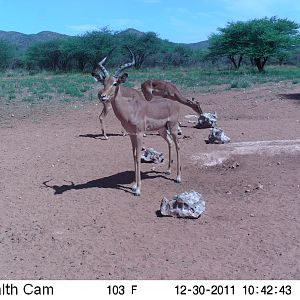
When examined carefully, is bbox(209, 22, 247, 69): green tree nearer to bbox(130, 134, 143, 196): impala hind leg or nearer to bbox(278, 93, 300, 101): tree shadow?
bbox(278, 93, 300, 101): tree shadow

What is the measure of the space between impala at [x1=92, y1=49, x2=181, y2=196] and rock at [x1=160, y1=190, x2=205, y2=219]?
3.42ft

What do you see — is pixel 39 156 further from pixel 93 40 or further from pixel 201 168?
pixel 93 40

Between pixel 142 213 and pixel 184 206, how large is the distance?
2.17ft

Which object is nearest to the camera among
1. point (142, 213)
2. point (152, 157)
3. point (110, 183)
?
point (142, 213)

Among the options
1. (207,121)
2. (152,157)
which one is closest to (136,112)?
(152,157)

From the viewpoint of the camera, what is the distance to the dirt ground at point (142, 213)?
19.0ft

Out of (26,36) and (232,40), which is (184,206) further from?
(26,36)

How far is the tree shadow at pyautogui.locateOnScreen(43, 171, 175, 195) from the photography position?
27.8 feet

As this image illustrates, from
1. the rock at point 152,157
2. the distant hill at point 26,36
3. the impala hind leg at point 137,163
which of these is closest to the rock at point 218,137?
the rock at point 152,157

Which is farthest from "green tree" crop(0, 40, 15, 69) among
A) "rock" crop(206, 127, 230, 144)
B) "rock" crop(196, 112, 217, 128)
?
"rock" crop(206, 127, 230, 144)

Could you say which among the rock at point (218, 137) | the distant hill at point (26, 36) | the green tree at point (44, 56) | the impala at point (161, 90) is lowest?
the rock at point (218, 137)

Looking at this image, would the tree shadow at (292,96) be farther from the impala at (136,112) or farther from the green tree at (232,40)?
the green tree at (232,40)

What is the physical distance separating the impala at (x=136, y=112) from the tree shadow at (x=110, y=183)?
9.7 inches

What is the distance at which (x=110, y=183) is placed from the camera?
876cm
